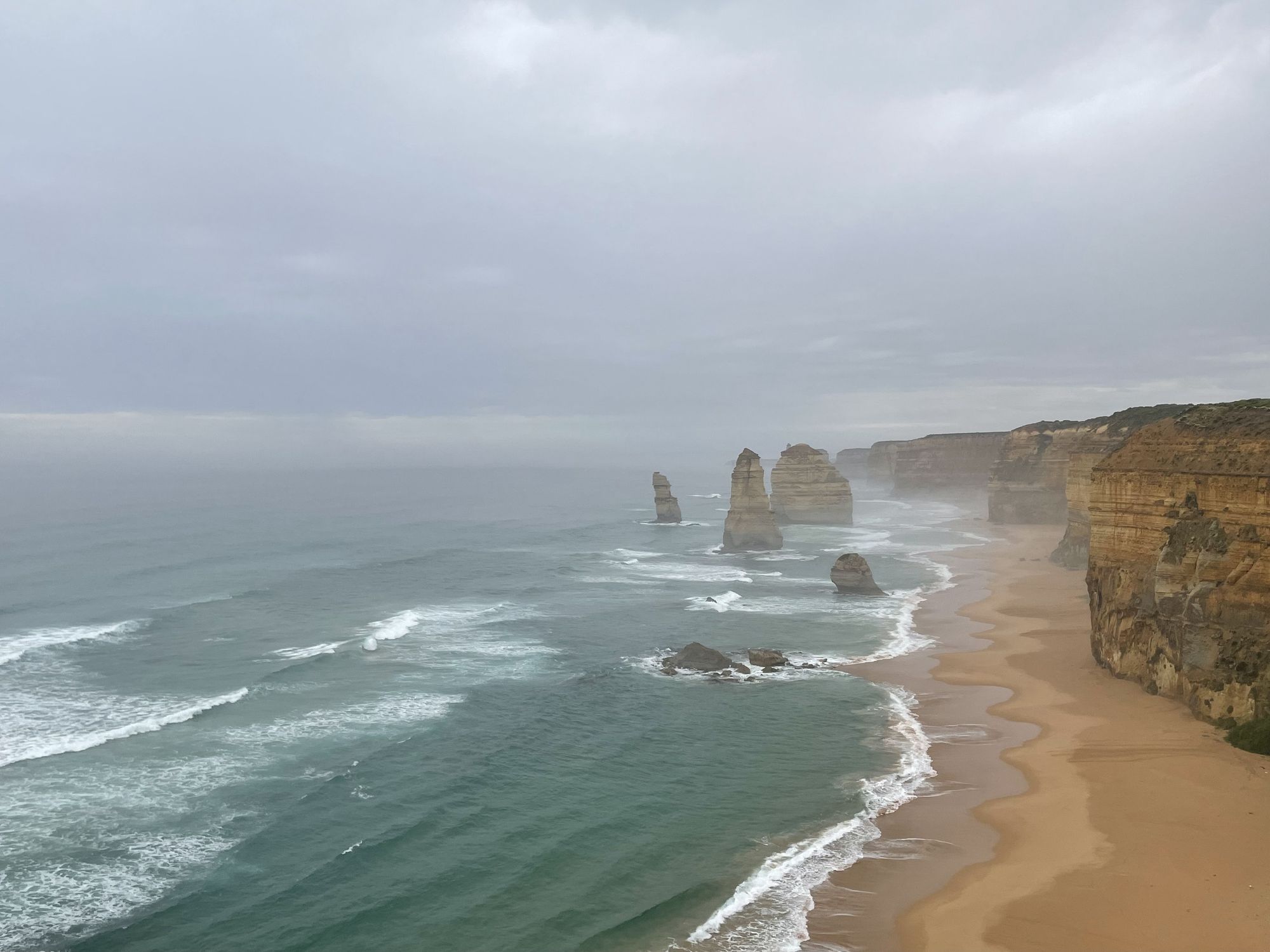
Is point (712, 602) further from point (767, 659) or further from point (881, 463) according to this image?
point (881, 463)

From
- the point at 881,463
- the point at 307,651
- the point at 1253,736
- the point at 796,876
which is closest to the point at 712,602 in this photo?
the point at 307,651

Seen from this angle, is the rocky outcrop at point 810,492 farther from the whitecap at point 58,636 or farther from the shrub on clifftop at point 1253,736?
the shrub on clifftop at point 1253,736

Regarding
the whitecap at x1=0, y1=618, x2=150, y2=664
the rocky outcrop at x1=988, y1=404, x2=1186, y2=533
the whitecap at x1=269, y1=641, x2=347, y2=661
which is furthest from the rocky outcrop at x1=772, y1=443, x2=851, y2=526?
the whitecap at x1=0, y1=618, x2=150, y2=664

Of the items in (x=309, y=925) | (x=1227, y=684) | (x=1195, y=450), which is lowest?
(x=309, y=925)

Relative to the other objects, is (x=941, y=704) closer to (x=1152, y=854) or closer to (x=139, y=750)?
(x=1152, y=854)

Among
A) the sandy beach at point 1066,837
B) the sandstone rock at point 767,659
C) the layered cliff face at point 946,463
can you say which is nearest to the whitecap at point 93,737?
the sandstone rock at point 767,659

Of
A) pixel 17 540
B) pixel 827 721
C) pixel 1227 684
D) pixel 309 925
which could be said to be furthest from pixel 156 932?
pixel 17 540
